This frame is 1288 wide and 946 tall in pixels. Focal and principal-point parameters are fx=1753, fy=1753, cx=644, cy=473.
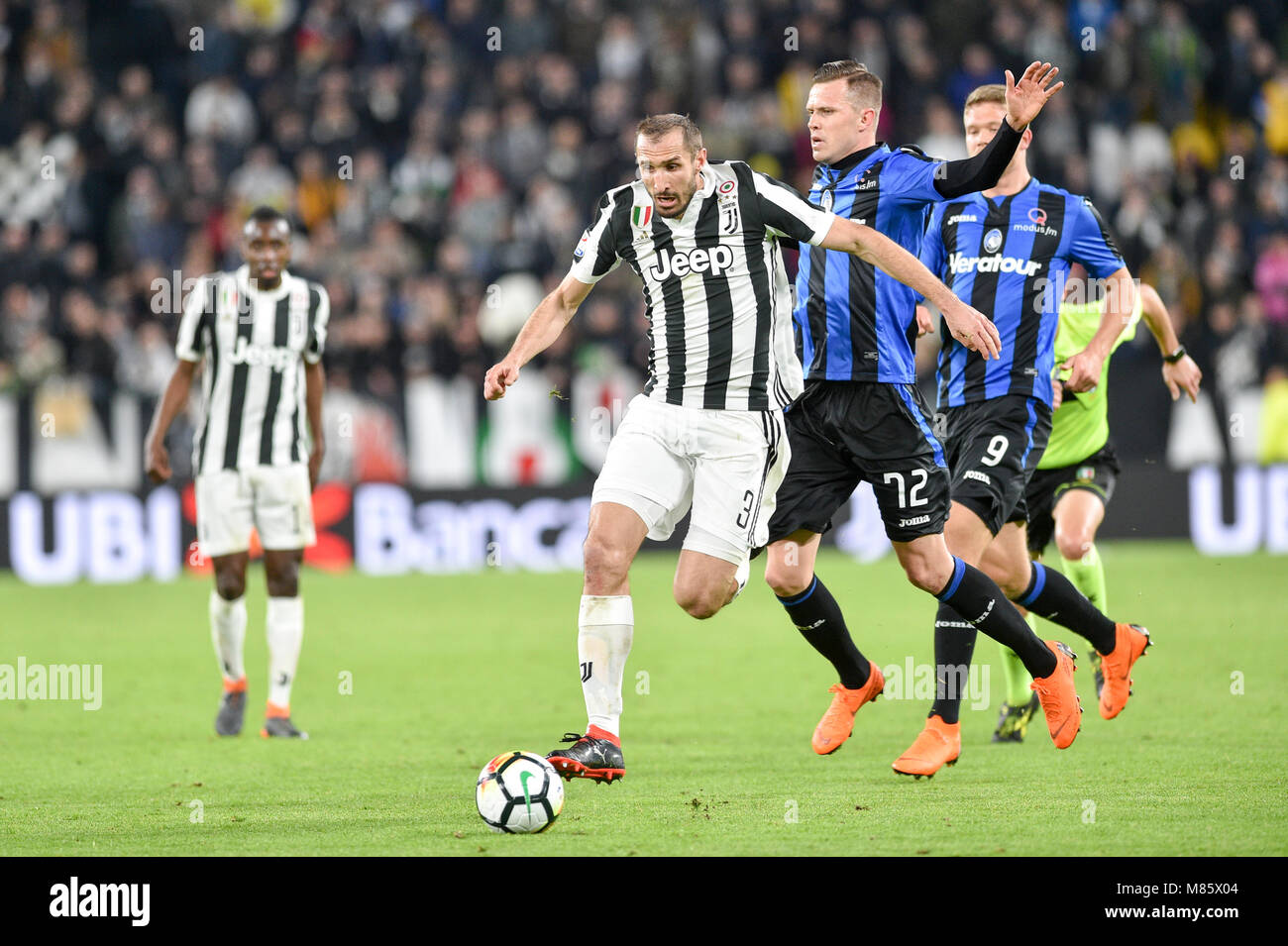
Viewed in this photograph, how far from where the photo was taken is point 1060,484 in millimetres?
7984

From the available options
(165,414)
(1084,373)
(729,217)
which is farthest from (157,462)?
(1084,373)

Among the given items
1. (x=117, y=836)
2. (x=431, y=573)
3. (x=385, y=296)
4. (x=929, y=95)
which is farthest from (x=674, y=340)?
(x=929, y=95)

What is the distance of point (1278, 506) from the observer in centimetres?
1486

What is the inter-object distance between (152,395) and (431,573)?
3.15 meters

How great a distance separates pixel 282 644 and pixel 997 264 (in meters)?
3.65

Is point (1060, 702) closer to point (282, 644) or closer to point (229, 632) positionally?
point (282, 644)

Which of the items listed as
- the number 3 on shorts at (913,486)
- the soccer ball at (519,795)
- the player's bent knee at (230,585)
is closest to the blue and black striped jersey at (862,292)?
the number 3 on shorts at (913,486)

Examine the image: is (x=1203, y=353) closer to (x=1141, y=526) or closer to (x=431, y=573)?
(x=1141, y=526)

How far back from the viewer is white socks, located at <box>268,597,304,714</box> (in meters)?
7.96

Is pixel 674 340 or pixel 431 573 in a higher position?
pixel 674 340

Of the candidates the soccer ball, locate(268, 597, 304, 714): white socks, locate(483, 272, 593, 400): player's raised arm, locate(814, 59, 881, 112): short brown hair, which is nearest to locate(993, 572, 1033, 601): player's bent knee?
locate(814, 59, 881, 112): short brown hair

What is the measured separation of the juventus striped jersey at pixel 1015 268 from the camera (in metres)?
6.95

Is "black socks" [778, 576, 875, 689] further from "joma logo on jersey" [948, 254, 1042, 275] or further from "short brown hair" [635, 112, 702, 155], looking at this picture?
"short brown hair" [635, 112, 702, 155]

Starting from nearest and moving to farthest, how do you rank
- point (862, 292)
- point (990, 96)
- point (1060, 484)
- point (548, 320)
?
1. point (548, 320)
2. point (862, 292)
3. point (990, 96)
4. point (1060, 484)
